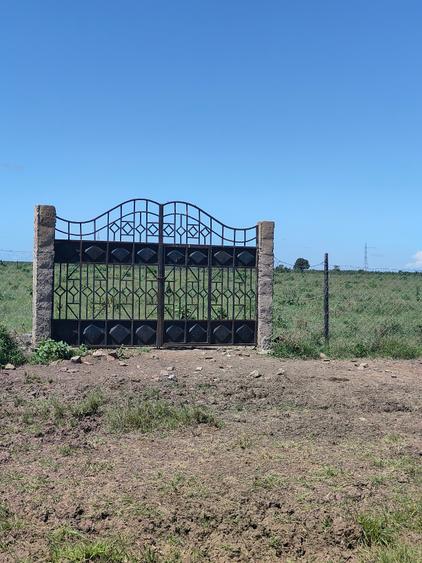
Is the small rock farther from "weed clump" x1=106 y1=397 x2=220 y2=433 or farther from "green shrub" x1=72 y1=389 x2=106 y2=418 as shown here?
"weed clump" x1=106 y1=397 x2=220 y2=433

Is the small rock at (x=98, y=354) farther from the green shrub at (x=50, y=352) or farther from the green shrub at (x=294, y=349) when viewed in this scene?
the green shrub at (x=294, y=349)

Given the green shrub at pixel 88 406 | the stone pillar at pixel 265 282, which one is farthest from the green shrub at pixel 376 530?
the stone pillar at pixel 265 282

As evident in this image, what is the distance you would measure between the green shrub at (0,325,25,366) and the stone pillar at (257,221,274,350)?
4333mm

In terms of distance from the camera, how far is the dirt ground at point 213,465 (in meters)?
4.67

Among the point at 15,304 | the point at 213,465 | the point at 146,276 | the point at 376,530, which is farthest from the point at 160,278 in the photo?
the point at 15,304

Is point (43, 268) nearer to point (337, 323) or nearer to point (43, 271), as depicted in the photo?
point (43, 271)

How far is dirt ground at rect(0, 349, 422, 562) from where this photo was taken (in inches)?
184

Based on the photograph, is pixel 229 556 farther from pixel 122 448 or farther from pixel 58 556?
pixel 122 448

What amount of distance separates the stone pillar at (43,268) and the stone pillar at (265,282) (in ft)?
12.4

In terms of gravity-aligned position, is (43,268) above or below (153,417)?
above

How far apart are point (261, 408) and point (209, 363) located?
2.82 m

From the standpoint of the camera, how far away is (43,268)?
37.4 ft

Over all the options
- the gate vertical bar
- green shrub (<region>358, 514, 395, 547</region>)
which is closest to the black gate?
the gate vertical bar

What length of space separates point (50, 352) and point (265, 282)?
4124mm
